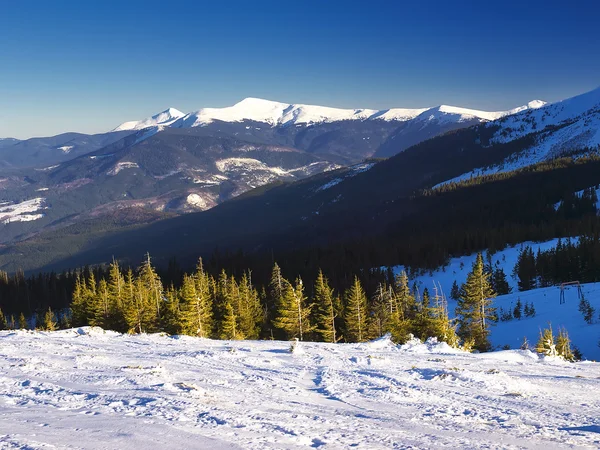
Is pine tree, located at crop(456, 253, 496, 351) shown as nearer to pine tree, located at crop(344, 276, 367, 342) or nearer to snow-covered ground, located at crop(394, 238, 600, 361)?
snow-covered ground, located at crop(394, 238, 600, 361)

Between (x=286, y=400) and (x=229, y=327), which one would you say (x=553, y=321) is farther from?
(x=286, y=400)

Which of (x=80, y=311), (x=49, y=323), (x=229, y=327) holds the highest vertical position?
(x=80, y=311)

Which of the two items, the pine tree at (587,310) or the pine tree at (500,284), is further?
the pine tree at (500,284)

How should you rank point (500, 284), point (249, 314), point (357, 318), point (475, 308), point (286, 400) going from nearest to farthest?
point (286, 400)
point (475, 308)
point (357, 318)
point (249, 314)
point (500, 284)

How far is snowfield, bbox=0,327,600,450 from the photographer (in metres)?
10.3

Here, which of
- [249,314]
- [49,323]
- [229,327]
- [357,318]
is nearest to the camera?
[229,327]

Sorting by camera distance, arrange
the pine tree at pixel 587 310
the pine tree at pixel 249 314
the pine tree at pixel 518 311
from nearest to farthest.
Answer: the pine tree at pixel 587 310
the pine tree at pixel 249 314
the pine tree at pixel 518 311

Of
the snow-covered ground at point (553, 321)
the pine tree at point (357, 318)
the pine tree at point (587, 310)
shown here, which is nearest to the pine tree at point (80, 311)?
the pine tree at point (357, 318)

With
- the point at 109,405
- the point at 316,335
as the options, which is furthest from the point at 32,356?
the point at 316,335

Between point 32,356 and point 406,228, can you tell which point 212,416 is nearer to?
point 32,356

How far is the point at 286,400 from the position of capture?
13680 mm

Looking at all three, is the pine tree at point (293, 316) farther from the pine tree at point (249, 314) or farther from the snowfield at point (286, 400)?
the snowfield at point (286, 400)

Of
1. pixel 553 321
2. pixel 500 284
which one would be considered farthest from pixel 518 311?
pixel 500 284

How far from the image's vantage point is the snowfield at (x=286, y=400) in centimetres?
1030
